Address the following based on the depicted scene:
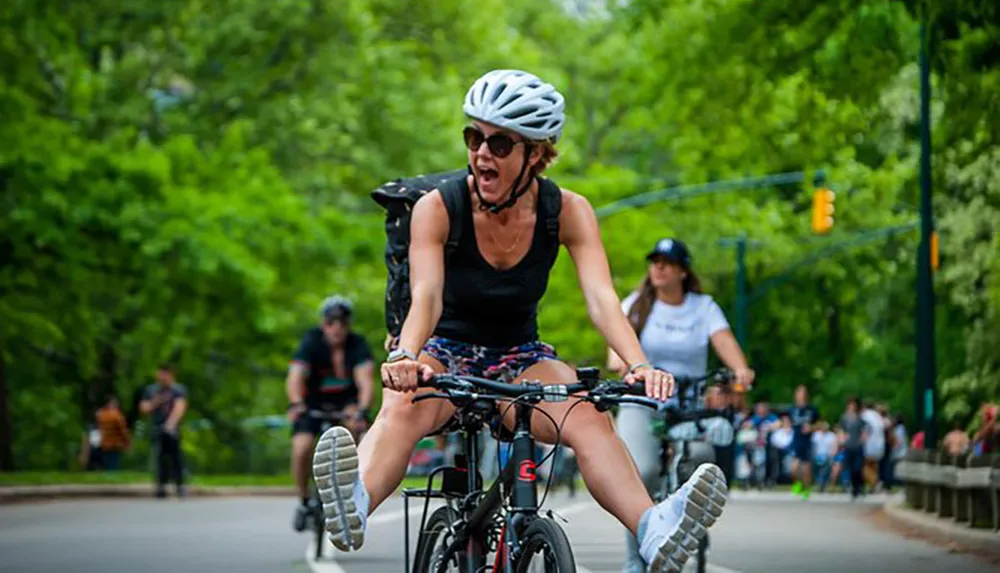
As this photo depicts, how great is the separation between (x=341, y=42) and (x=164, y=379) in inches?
438

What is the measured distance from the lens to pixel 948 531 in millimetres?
19391

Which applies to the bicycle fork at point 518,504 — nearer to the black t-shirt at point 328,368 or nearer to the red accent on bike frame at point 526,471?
the red accent on bike frame at point 526,471

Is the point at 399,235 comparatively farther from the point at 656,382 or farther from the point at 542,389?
the point at 656,382

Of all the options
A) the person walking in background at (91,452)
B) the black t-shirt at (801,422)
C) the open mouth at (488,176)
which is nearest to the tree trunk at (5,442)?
the person walking in background at (91,452)

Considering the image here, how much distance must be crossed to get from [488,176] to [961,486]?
12.7m

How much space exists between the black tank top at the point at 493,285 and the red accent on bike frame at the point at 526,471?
748mm

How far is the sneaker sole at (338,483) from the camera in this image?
7172 millimetres

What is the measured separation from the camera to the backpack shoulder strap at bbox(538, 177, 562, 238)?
7.84 meters

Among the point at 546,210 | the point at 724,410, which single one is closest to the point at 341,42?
the point at 724,410

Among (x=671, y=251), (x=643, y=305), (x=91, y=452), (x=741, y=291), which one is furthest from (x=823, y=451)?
(x=671, y=251)

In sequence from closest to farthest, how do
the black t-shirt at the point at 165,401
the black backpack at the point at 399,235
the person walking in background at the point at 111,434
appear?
the black backpack at the point at 399,235, the black t-shirt at the point at 165,401, the person walking in background at the point at 111,434

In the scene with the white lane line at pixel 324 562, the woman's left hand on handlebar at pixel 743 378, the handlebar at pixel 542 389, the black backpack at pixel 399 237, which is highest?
the black backpack at pixel 399 237

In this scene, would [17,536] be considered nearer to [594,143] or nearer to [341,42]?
[341,42]

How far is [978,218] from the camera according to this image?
1362 inches
